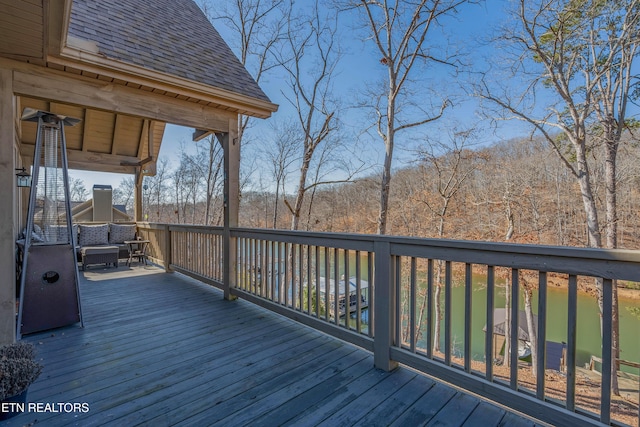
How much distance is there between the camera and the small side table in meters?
7.24

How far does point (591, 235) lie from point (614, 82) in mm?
4766

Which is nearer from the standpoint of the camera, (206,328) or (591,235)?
(206,328)

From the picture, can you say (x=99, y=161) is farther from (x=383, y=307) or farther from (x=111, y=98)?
(x=383, y=307)

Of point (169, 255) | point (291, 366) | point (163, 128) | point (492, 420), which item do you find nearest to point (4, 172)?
point (291, 366)

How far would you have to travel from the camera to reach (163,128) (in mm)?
8578

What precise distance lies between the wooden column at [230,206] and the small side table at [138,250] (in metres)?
4.03

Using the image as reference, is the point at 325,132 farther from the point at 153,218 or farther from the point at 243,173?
the point at 153,218

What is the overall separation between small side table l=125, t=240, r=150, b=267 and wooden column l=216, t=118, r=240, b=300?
4032 mm

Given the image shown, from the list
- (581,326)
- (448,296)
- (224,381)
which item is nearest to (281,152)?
(224,381)

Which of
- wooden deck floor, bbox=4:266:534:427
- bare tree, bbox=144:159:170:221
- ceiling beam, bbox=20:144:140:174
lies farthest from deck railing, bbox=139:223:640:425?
Result: bare tree, bbox=144:159:170:221

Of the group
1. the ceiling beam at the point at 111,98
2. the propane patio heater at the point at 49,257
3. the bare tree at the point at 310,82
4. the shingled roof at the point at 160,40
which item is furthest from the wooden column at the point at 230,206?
the bare tree at the point at 310,82

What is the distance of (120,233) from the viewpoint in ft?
→ 24.8

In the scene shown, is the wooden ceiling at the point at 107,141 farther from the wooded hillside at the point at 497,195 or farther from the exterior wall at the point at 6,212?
the wooded hillside at the point at 497,195

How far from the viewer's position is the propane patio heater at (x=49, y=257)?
121 inches
